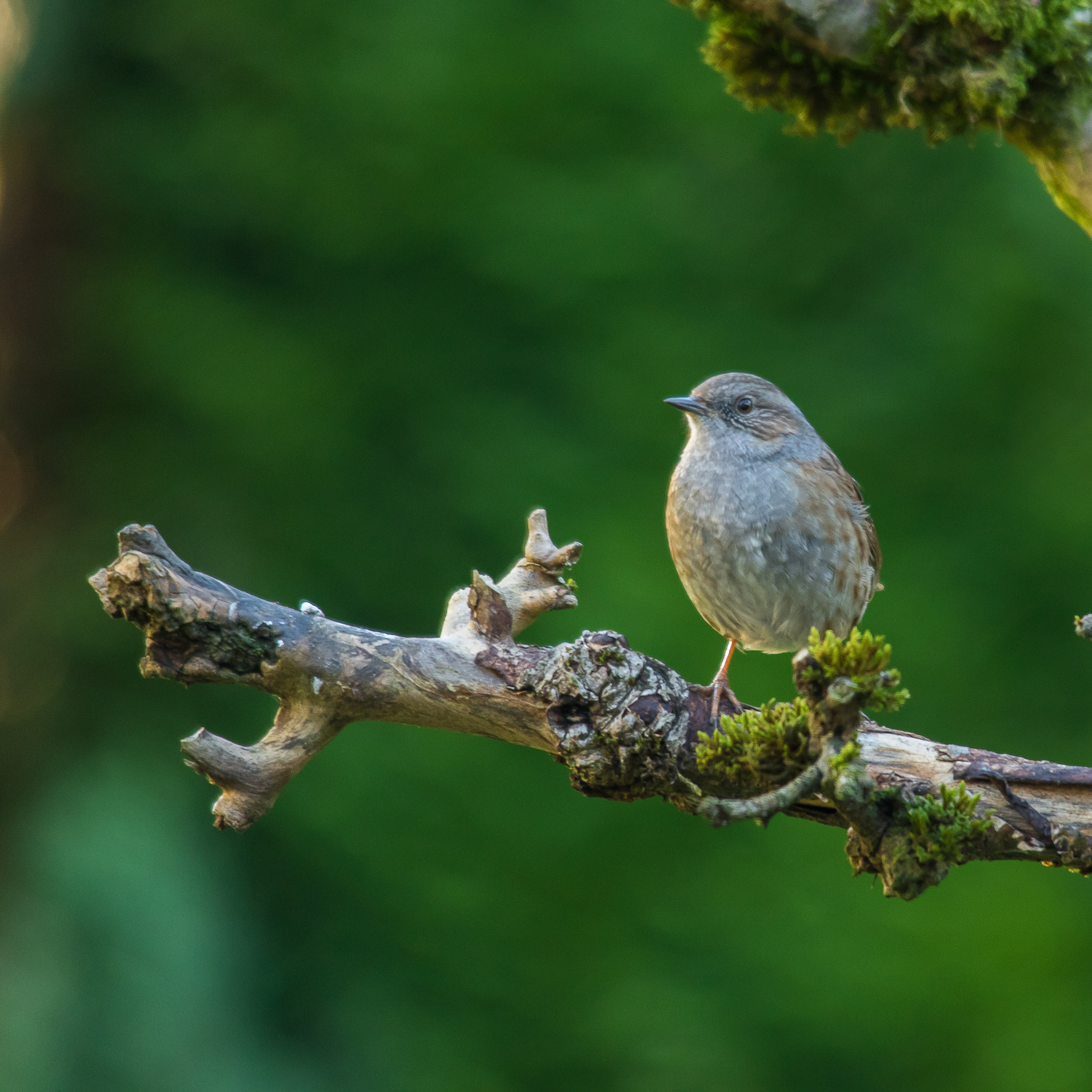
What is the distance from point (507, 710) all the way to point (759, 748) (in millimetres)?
652

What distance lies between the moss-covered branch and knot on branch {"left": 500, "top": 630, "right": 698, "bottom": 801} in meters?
1.73

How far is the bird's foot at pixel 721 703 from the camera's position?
2.95 metres

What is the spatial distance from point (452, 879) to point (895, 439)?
338cm

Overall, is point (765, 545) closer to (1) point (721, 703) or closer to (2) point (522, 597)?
(1) point (721, 703)

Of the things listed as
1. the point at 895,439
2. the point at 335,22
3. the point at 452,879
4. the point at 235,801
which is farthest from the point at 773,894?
the point at 335,22

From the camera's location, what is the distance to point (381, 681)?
2.92 m

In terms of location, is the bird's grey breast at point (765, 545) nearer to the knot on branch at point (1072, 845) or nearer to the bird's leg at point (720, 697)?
the bird's leg at point (720, 697)

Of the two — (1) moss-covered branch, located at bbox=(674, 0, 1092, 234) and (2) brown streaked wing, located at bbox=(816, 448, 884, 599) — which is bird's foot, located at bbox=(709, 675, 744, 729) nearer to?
(2) brown streaked wing, located at bbox=(816, 448, 884, 599)

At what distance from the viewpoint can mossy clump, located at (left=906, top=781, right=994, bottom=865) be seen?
2.60 m

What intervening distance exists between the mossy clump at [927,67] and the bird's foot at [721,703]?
1651mm

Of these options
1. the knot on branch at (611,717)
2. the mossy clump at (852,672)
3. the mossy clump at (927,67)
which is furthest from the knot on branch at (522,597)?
the mossy clump at (927,67)

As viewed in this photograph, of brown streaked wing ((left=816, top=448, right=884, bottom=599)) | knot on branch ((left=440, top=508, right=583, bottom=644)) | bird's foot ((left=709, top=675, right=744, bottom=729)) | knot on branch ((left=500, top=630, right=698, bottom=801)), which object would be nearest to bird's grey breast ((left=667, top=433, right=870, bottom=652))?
brown streaked wing ((left=816, top=448, right=884, bottom=599))

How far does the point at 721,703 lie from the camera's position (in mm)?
3154

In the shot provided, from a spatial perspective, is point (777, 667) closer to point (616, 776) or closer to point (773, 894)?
point (773, 894)
